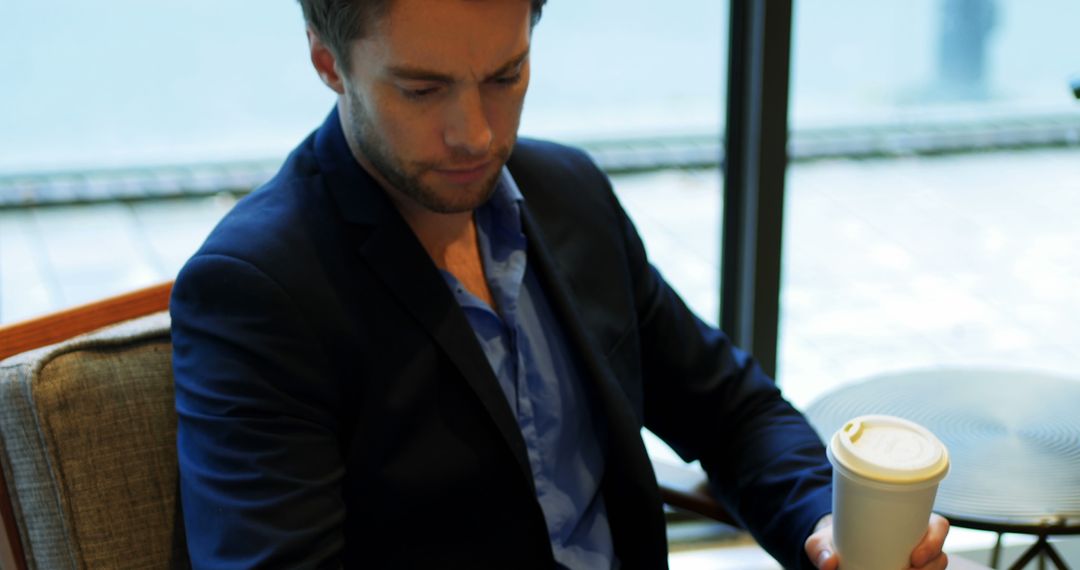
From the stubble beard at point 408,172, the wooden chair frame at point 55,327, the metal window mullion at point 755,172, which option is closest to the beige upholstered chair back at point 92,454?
the wooden chair frame at point 55,327

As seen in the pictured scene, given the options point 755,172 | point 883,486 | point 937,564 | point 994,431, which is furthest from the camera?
point 755,172

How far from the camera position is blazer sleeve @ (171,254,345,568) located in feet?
3.52

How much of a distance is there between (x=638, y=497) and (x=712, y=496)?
0.13 m

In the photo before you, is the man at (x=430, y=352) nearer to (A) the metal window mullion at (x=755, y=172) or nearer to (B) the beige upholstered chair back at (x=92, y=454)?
(B) the beige upholstered chair back at (x=92, y=454)

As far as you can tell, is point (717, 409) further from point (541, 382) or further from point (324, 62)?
point (324, 62)

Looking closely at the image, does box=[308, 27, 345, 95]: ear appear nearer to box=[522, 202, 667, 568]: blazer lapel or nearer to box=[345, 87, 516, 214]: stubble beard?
box=[345, 87, 516, 214]: stubble beard

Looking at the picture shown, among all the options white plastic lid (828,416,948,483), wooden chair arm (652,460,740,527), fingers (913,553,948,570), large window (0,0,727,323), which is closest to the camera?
white plastic lid (828,416,948,483)

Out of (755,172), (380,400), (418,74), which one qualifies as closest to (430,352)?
(380,400)

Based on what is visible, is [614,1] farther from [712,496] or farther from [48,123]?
[712,496]

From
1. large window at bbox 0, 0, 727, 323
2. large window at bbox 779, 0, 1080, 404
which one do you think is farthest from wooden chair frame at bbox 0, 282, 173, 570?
large window at bbox 779, 0, 1080, 404

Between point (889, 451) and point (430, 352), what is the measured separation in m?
0.48

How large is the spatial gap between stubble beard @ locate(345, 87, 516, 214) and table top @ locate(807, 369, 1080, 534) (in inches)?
26.1

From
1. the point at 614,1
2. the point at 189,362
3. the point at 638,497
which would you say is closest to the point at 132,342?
the point at 189,362

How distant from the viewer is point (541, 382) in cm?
133
